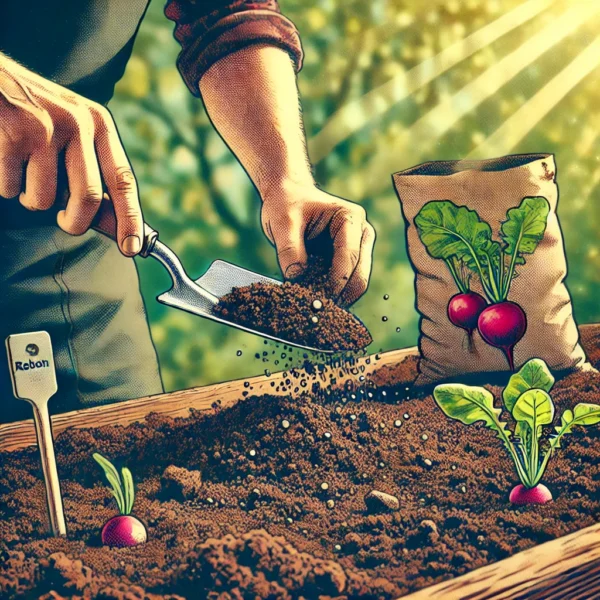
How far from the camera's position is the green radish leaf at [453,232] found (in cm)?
210

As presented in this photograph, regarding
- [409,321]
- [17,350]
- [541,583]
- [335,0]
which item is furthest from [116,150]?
[541,583]

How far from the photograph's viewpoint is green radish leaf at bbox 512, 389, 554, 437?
6.39ft

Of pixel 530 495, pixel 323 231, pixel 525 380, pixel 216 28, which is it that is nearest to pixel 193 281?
pixel 323 231

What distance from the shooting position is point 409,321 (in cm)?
212

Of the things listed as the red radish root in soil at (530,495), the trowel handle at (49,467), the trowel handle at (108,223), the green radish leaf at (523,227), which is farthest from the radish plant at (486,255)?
the trowel handle at (49,467)

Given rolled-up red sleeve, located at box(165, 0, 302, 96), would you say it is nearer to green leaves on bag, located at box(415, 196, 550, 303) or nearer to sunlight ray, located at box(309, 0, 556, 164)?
sunlight ray, located at box(309, 0, 556, 164)

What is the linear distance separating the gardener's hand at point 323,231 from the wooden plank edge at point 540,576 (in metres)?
0.77

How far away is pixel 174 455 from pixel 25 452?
360mm

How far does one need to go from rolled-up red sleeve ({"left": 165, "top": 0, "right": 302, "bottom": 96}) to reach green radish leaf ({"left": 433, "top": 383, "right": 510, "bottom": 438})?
1.00 m

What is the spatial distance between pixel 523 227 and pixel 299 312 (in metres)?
0.71

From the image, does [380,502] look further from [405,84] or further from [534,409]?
[405,84]

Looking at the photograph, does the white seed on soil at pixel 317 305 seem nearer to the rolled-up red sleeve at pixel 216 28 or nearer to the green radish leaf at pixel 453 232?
the green radish leaf at pixel 453 232

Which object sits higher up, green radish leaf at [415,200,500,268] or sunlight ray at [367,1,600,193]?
sunlight ray at [367,1,600,193]

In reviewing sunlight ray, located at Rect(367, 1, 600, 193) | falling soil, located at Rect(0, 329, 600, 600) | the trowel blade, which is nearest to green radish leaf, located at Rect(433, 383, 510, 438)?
falling soil, located at Rect(0, 329, 600, 600)
